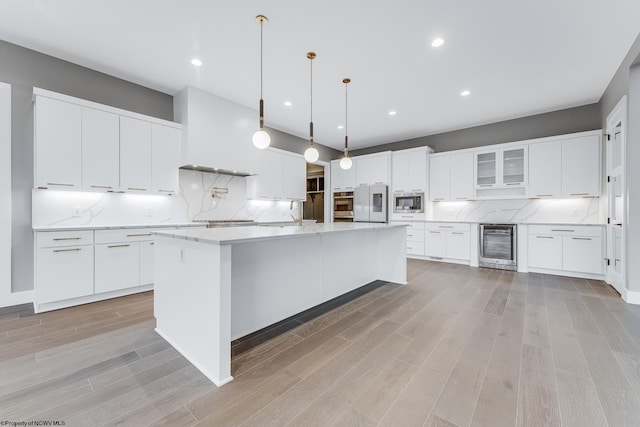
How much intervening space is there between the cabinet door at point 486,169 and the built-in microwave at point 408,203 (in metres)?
1.13

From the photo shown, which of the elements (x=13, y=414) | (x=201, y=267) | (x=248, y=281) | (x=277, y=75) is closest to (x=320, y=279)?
(x=248, y=281)

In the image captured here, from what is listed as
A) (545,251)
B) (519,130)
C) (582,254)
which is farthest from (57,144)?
(582,254)

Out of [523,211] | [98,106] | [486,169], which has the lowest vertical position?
[523,211]

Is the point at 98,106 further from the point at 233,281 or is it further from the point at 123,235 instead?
the point at 233,281

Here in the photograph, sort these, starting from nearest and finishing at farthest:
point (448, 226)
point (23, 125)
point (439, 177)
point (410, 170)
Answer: point (23, 125) → point (448, 226) → point (439, 177) → point (410, 170)

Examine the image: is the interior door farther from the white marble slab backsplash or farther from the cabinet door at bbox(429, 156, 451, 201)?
the cabinet door at bbox(429, 156, 451, 201)

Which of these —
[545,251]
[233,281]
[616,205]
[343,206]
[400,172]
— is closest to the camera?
[233,281]

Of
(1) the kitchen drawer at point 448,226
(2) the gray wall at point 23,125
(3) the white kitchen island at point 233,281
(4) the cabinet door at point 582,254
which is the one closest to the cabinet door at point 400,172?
(1) the kitchen drawer at point 448,226

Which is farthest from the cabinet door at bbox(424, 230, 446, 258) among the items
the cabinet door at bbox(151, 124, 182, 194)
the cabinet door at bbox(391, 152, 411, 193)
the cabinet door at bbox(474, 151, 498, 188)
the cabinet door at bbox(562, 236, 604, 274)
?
the cabinet door at bbox(151, 124, 182, 194)

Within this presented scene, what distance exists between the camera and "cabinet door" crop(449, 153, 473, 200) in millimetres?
5352

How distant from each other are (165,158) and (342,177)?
423 centimetres

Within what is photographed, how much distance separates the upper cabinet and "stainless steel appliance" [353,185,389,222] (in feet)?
13.6

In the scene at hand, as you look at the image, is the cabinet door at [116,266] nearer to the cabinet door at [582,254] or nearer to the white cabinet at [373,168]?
the white cabinet at [373,168]

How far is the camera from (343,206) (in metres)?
6.94
